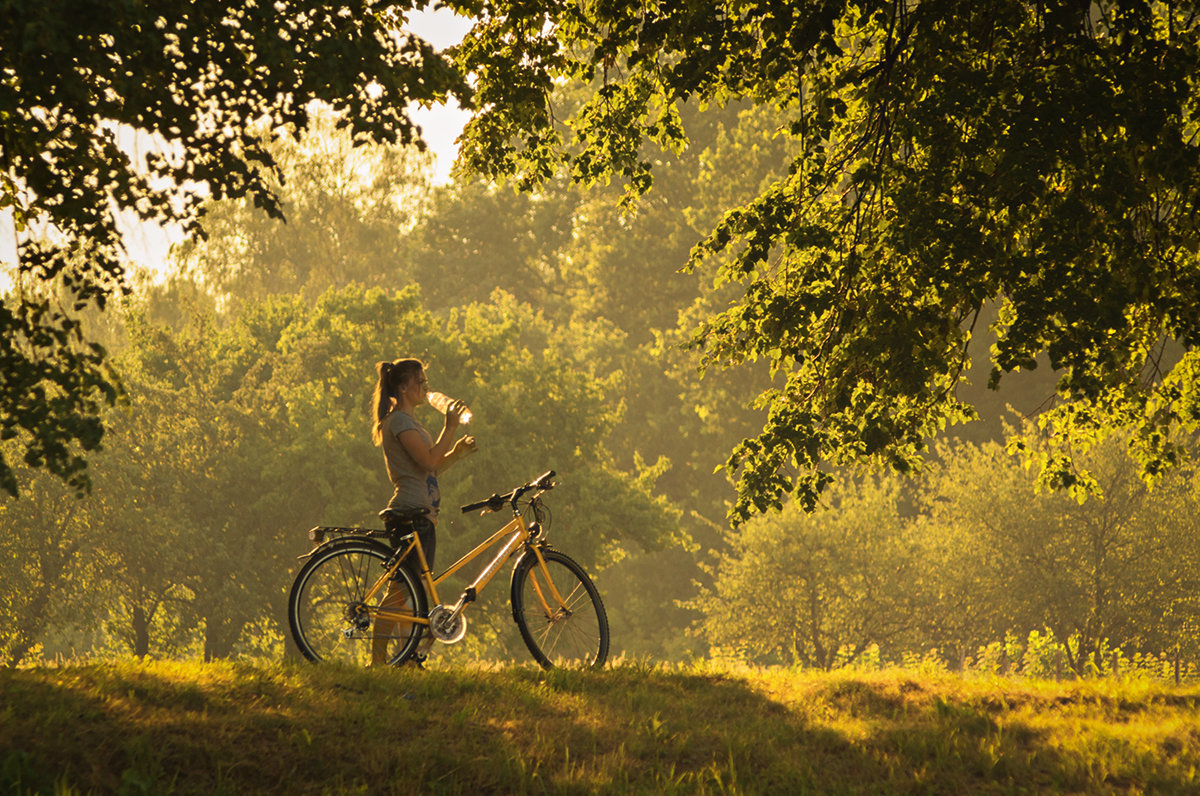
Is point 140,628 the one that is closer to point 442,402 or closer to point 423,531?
point 423,531

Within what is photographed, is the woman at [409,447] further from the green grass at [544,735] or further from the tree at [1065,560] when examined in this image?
the tree at [1065,560]

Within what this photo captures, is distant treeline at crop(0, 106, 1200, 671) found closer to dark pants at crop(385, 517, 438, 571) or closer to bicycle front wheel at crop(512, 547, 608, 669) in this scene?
bicycle front wheel at crop(512, 547, 608, 669)

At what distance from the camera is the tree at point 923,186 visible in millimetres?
6418

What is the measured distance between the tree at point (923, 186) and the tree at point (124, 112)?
5.34 feet

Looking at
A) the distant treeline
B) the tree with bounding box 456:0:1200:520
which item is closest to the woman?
the tree with bounding box 456:0:1200:520

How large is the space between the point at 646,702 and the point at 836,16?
483 centimetres

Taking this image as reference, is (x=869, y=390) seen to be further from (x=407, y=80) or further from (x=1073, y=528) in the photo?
(x=1073, y=528)

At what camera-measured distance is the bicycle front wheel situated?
710 centimetres

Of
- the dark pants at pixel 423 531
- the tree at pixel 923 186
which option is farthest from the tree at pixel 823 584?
the dark pants at pixel 423 531

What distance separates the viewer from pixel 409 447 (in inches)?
264

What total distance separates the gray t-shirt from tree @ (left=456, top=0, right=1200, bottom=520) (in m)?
2.37

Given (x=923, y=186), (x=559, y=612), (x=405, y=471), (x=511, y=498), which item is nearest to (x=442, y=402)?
(x=405, y=471)

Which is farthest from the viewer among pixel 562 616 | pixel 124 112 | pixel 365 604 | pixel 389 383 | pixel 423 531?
pixel 562 616

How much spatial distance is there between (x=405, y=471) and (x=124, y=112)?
2808 millimetres
